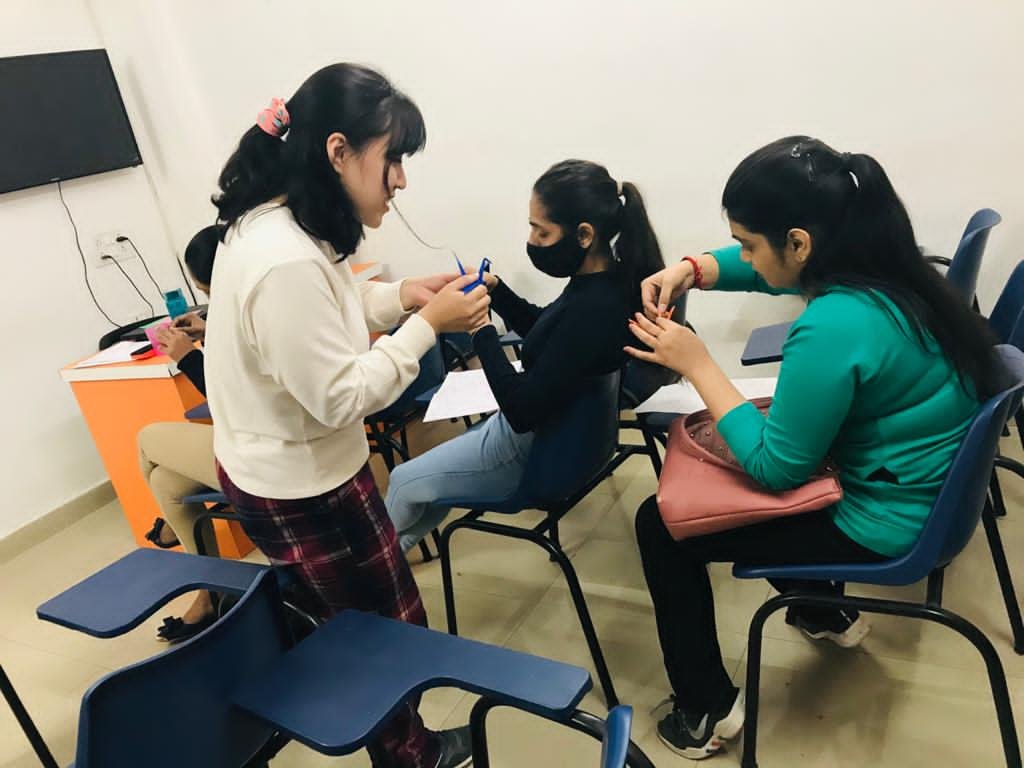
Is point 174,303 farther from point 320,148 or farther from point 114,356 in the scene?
point 320,148

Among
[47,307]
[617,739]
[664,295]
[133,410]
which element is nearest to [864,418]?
[664,295]

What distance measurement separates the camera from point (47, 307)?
3115 millimetres

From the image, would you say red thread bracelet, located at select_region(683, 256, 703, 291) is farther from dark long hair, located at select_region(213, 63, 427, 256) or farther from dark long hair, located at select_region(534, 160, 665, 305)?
dark long hair, located at select_region(213, 63, 427, 256)

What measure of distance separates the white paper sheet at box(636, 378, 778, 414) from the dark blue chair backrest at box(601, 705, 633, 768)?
3.49ft

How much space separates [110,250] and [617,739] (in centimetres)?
343

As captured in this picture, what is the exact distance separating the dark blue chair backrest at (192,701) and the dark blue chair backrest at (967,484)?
1013 mm

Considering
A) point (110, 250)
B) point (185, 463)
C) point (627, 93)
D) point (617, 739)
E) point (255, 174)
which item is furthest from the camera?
point (110, 250)

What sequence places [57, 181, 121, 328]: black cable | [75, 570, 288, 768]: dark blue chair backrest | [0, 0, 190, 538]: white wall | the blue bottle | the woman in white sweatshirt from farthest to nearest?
[57, 181, 121, 328]: black cable → [0, 0, 190, 538]: white wall → the blue bottle → the woman in white sweatshirt → [75, 570, 288, 768]: dark blue chair backrest

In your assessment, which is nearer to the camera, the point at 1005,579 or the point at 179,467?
the point at 1005,579

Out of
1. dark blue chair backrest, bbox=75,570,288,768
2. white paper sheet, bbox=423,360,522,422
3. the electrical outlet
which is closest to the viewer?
dark blue chair backrest, bbox=75,570,288,768

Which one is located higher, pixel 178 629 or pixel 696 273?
pixel 696 273

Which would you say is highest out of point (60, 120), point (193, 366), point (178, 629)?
point (60, 120)

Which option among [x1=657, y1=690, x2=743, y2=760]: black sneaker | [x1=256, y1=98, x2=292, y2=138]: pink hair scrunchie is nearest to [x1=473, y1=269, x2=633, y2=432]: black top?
[x1=256, y1=98, x2=292, y2=138]: pink hair scrunchie

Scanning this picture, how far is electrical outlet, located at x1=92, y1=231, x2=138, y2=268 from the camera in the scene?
331cm
